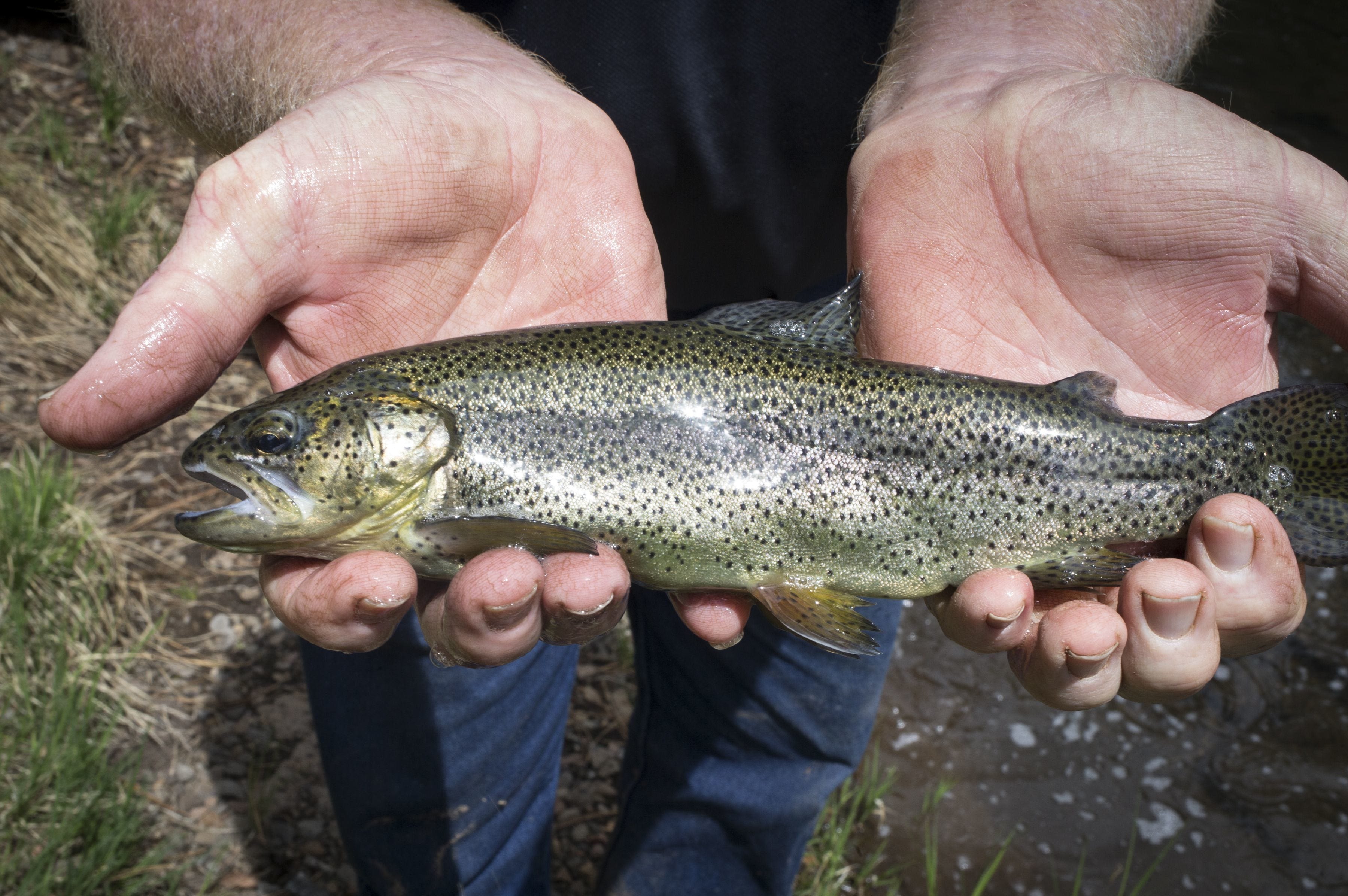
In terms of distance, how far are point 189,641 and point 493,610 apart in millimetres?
3776

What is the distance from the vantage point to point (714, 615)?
11.0 feet

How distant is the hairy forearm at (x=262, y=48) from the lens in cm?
383

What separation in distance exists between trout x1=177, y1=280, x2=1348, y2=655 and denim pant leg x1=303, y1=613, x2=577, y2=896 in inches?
43.7

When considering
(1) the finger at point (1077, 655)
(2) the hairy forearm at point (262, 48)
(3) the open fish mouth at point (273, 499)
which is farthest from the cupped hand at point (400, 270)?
(1) the finger at point (1077, 655)

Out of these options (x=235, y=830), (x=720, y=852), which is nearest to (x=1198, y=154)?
(x=720, y=852)

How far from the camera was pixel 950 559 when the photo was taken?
3.29 metres

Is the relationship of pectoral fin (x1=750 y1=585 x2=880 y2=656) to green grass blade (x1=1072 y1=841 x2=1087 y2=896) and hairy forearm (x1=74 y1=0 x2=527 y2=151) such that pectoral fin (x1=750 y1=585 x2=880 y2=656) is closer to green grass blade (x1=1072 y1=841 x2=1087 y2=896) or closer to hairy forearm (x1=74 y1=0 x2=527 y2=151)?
hairy forearm (x1=74 y1=0 x2=527 y2=151)

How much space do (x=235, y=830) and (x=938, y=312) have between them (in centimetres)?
420

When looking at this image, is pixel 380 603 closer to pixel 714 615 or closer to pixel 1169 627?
pixel 714 615

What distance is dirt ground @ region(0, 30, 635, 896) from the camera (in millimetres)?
4965

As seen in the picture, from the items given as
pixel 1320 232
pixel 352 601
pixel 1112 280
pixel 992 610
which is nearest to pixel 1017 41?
pixel 1112 280

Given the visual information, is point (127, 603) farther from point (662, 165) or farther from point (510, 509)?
point (662, 165)

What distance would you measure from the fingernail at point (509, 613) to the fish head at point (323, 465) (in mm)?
615

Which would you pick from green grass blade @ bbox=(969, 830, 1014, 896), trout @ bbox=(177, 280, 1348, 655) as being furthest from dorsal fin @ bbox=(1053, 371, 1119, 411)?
green grass blade @ bbox=(969, 830, 1014, 896)
